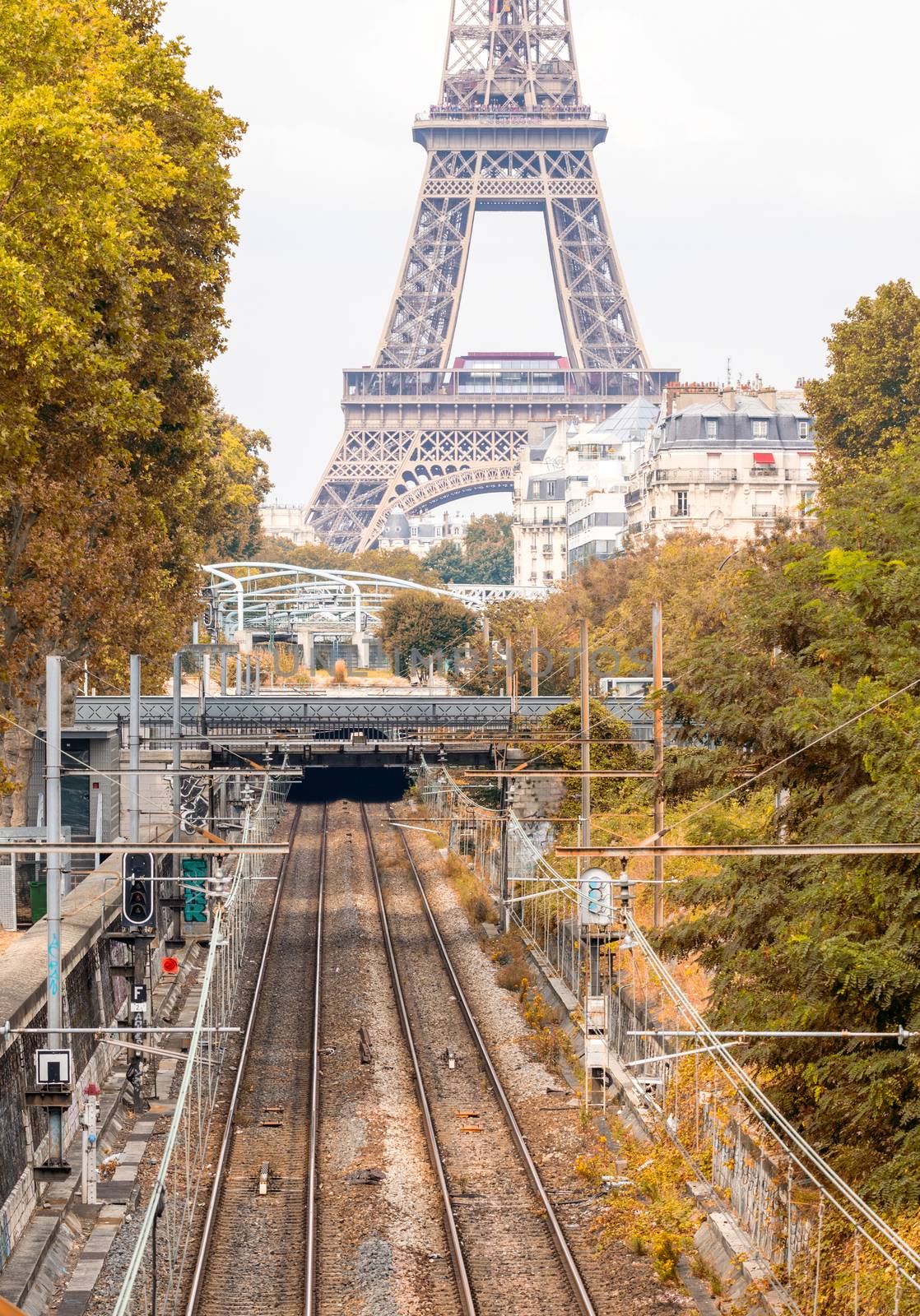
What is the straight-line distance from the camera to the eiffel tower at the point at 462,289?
426ft

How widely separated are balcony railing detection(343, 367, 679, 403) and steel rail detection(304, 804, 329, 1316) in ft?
307

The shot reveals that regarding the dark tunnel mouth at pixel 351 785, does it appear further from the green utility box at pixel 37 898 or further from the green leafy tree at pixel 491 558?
the green leafy tree at pixel 491 558

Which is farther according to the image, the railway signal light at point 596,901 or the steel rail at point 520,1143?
the railway signal light at point 596,901

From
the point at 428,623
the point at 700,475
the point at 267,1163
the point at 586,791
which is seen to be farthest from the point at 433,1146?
the point at 700,475

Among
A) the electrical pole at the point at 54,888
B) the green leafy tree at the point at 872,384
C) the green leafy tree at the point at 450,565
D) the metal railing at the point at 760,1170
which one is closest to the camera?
the metal railing at the point at 760,1170

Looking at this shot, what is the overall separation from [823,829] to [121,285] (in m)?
13.2

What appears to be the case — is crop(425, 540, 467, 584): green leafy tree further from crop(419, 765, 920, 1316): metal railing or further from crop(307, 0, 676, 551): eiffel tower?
crop(419, 765, 920, 1316): metal railing

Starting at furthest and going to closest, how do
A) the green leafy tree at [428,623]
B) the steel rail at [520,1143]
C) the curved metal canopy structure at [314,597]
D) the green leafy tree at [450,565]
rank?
the green leafy tree at [450,565], the curved metal canopy structure at [314,597], the green leafy tree at [428,623], the steel rail at [520,1143]

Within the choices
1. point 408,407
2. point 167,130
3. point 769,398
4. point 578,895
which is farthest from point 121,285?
point 408,407

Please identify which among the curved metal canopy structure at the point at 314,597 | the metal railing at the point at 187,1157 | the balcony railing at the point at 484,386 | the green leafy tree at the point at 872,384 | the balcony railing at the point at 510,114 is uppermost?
the balcony railing at the point at 510,114

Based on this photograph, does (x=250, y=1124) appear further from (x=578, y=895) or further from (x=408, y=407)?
(x=408, y=407)

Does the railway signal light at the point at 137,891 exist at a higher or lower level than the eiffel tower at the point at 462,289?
lower

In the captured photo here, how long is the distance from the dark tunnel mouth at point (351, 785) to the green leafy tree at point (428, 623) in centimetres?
756

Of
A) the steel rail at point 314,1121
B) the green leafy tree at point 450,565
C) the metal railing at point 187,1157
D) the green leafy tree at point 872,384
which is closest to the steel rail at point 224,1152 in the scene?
the metal railing at point 187,1157
